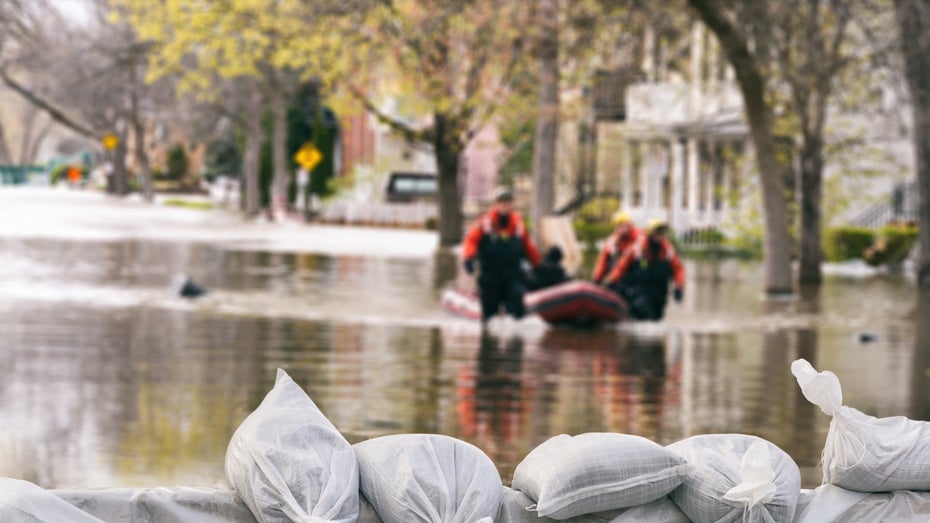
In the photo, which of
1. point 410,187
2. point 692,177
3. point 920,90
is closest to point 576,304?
point 920,90

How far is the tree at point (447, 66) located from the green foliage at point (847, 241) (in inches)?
302

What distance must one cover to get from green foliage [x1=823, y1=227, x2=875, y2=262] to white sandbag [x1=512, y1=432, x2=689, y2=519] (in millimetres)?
34156

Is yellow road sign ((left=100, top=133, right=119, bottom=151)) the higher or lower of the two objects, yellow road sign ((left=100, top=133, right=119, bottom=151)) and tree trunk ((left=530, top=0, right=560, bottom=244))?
the higher

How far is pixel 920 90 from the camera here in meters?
30.0

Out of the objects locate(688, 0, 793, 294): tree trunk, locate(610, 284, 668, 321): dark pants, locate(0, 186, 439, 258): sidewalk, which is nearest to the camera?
locate(610, 284, 668, 321): dark pants

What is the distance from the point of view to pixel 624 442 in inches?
183

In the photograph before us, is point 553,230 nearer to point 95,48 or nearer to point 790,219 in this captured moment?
A: point 790,219

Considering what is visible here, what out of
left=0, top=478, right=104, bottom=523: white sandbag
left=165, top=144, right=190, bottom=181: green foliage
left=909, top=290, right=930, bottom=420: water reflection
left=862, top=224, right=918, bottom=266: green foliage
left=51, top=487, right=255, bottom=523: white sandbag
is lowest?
left=909, top=290, right=930, bottom=420: water reflection

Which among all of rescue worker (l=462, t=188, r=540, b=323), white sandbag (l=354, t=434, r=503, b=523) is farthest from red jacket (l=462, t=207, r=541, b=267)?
white sandbag (l=354, t=434, r=503, b=523)

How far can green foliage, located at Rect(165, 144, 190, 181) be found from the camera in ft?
353

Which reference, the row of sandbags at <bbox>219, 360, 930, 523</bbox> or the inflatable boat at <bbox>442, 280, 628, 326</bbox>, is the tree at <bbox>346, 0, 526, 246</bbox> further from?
the row of sandbags at <bbox>219, 360, 930, 523</bbox>

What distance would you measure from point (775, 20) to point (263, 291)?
9.52 metres

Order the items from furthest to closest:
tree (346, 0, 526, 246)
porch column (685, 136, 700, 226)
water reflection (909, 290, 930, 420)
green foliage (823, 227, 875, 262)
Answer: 1. porch column (685, 136, 700, 226)
2. green foliage (823, 227, 875, 262)
3. tree (346, 0, 526, 246)
4. water reflection (909, 290, 930, 420)

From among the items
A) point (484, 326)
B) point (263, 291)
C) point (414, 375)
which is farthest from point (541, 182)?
point (414, 375)
